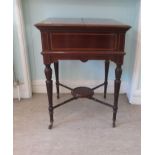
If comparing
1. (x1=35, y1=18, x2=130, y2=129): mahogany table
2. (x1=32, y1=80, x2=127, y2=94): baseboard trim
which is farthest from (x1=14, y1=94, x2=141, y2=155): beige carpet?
(x1=35, y1=18, x2=130, y2=129): mahogany table

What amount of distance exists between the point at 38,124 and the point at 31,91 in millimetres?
485

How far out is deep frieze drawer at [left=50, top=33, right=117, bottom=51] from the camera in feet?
3.60

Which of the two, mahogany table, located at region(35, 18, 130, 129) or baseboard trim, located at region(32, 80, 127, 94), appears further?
baseboard trim, located at region(32, 80, 127, 94)

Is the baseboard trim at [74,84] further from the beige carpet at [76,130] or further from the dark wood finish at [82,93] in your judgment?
the dark wood finish at [82,93]

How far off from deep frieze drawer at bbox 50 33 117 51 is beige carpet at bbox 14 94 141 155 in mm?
615

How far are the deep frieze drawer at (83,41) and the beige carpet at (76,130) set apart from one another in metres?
0.61

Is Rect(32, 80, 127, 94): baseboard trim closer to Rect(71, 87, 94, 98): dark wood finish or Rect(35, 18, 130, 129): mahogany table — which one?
Rect(71, 87, 94, 98): dark wood finish

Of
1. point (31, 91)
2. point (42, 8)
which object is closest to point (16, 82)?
point (31, 91)

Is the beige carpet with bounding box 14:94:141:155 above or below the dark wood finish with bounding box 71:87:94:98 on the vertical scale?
below

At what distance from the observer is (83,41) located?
1112 mm

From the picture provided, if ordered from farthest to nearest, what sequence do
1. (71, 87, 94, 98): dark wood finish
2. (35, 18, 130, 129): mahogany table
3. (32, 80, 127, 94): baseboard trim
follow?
1. (32, 80, 127, 94): baseboard trim
2. (71, 87, 94, 98): dark wood finish
3. (35, 18, 130, 129): mahogany table

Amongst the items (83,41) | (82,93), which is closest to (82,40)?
(83,41)
